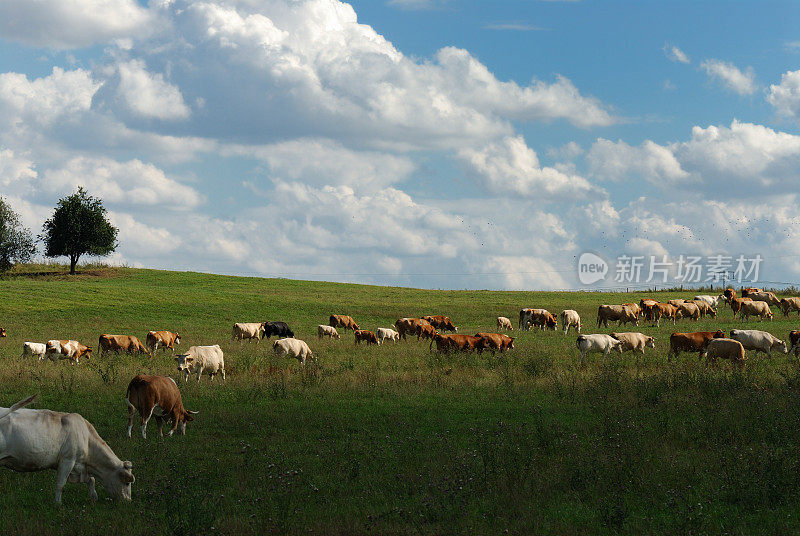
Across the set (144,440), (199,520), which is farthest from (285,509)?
(144,440)

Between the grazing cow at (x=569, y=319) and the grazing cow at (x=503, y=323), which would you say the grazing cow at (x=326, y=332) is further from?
the grazing cow at (x=569, y=319)

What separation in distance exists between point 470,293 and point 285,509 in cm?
6233

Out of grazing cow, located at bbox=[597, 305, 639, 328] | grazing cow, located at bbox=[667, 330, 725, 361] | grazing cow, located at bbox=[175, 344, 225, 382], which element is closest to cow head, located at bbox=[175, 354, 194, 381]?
grazing cow, located at bbox=[175, 344, 225, 382]

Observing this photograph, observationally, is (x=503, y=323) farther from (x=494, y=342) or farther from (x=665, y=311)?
(x=494, y=342)

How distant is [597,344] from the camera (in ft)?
87.9

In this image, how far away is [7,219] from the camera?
83.1m

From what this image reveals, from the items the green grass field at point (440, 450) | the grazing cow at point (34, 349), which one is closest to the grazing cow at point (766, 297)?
the green grass field at point (440, 450)

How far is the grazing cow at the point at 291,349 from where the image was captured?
25.6m

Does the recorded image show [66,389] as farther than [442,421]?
Yes

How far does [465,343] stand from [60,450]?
753 inches

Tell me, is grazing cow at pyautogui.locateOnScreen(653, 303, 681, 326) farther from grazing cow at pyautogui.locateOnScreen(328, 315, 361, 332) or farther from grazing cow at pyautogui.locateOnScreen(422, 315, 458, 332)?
grazing cow at pyautogui.locateOnScreen(328, 315, 361, 332)

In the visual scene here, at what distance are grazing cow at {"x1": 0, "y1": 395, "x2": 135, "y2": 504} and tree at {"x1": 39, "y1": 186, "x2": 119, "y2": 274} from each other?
74.0 m

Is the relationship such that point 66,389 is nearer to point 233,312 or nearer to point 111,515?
point 111,515

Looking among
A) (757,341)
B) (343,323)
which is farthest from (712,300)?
(757,341)
